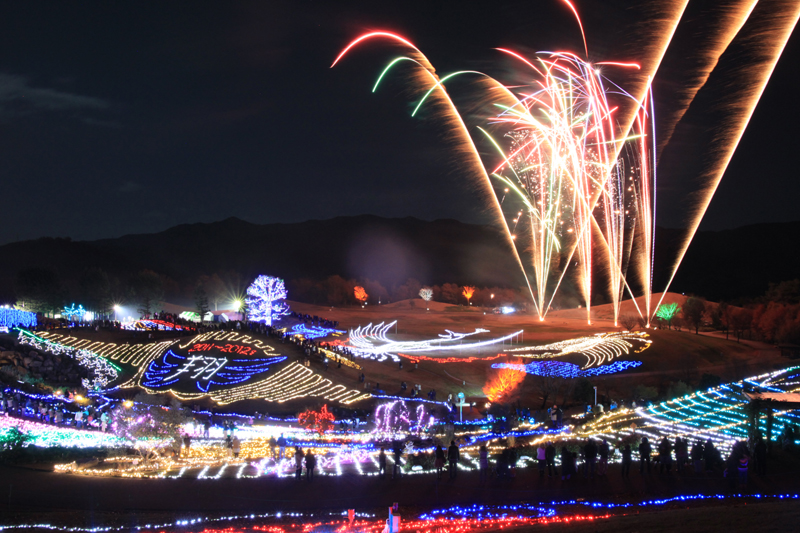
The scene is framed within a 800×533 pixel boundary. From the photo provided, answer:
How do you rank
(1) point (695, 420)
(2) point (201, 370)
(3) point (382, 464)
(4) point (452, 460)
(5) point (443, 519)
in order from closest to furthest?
(5) point (443, 519) < (4) point (452, 460) < (3) point (382, 464) < (1) point (695, 420) < (2) point (201, 370)

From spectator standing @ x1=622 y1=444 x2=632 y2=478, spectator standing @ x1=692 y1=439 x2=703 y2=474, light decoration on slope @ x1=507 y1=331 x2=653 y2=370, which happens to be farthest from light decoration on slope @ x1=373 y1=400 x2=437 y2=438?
light decoration on slope @ x1=507 y1=331 x2=653 y2=370

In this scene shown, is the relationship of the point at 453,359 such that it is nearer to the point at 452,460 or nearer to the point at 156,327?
Answer: the point at 156,327

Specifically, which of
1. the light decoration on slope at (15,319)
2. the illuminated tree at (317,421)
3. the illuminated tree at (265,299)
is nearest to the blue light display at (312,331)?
the illuminated tree at (265,299)

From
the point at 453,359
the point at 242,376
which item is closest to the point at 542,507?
the point at 242,376

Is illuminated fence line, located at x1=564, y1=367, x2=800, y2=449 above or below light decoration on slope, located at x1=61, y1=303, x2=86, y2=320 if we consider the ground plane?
below

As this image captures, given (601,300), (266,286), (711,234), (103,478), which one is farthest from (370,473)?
(711,234)

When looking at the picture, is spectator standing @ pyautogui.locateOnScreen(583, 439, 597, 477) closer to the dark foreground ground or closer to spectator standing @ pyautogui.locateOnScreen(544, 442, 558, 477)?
the dark foreground ground

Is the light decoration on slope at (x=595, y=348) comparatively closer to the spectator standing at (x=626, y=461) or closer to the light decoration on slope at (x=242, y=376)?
the light decoration on slope at (x=242, y=376)
